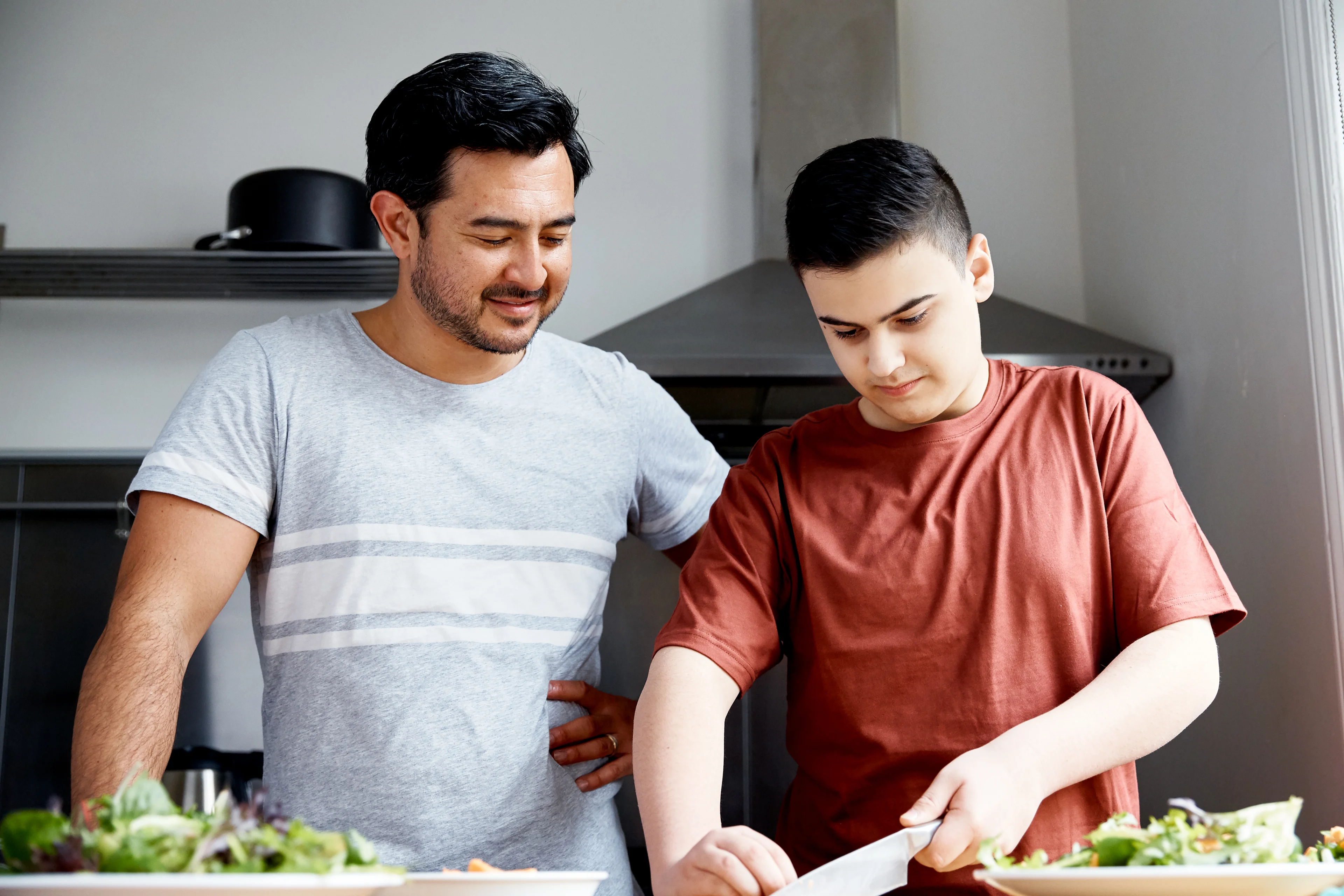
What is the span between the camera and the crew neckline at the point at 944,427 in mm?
939

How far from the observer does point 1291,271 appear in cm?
134

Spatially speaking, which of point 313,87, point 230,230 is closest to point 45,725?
point 230,230

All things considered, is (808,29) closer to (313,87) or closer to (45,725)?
(313,87)

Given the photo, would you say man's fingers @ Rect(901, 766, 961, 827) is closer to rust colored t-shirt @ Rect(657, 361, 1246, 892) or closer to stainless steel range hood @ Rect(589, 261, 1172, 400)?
rust colored t-shirt @ Rect(657, 361, 1246, 892)

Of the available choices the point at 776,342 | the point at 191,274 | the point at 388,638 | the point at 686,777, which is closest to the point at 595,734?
the point at 388,638

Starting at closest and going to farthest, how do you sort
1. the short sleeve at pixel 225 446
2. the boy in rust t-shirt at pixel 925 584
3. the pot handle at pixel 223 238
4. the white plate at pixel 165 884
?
the white plate at pixel 165 884 → the boy in rust t-shirt at pixel 925 584 → the short sleeve at pixel 225 446 → the pot handle at pixel 223 238

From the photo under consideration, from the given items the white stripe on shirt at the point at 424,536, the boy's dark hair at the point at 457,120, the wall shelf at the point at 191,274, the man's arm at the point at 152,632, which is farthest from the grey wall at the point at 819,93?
the man's arm at the point at 152,632

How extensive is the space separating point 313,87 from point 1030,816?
214 cm

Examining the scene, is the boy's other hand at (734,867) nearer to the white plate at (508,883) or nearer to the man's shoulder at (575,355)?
the white plate at (508,883)

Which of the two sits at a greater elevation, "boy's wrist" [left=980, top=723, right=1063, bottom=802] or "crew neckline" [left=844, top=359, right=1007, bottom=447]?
"crew neckline" [left=844, top=359, right=1007, bottom=447]

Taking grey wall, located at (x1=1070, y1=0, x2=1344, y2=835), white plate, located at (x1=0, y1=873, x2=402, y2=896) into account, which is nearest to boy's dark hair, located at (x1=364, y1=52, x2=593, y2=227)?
white plate, located at (x1=0, y1=873, x2=402, y2=896)

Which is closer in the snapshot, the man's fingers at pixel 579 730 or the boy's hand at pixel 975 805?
the boy's hand at pixel 975 805

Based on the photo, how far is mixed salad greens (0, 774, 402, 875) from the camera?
18.3 inches

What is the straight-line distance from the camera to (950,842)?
672mm
